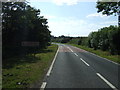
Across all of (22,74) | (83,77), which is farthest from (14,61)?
(83,77)

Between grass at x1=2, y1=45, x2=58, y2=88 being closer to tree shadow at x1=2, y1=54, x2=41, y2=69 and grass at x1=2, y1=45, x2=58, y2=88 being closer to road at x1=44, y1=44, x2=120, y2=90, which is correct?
tree shadow at x1=2, y1=54, x2=41, y2=69

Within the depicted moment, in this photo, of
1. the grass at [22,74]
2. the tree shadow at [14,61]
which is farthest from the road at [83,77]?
the tree shadow at [14,61]

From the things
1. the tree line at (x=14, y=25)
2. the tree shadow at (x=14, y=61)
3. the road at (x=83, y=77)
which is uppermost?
the tree line at (x=14, y=25)

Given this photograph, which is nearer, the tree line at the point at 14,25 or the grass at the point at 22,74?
the grass at the point at 22,74

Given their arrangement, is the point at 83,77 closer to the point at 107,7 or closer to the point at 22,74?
the point at 22,74

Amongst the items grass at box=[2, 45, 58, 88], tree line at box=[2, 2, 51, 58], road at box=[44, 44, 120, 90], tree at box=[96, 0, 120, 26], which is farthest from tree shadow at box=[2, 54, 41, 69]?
tree at box=[96, 0, 120, 26]

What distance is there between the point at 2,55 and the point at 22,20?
211 inches

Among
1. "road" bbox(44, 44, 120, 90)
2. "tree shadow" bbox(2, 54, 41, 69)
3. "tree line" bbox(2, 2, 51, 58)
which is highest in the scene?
"tree line" bbox(2, 2, 51, 58)

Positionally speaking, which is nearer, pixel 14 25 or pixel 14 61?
pixel 14 61

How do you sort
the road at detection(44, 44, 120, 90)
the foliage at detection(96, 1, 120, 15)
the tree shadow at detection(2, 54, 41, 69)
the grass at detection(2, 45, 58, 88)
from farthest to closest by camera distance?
the foliage at detection(96, 1, 120, 15) < the tree shadow at detection(2, 54, 41, 69) < the grass at detection(2, 45, 58, 88) < the road at detection(44, 44, 120, 90)

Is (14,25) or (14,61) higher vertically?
(14,25)

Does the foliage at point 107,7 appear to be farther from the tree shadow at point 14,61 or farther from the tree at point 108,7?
the tree shadow at point 14,61

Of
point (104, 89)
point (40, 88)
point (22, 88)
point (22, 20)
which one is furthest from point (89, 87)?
point (22, 20)

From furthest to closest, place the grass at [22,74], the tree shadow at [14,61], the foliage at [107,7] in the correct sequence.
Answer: the foliage at [107,7] → the tree shadow at [14,61] → the grass at [22,74]
